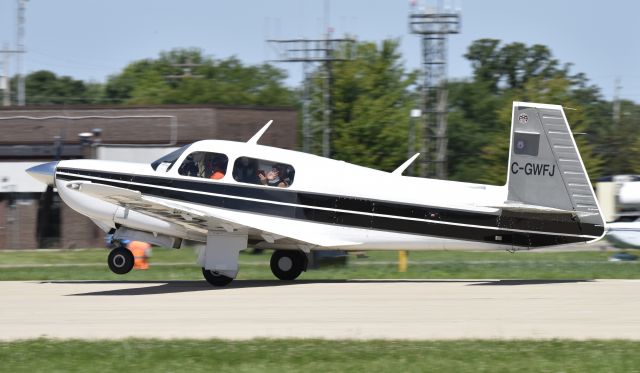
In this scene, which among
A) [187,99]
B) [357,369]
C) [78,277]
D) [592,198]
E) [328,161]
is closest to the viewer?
[357,369]

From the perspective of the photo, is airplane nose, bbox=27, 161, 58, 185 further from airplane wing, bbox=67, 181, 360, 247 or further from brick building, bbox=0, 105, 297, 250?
brick building, bbox=0, 105, 297, 250

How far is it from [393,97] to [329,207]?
5094 cm

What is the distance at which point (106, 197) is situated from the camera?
15680 millimetres

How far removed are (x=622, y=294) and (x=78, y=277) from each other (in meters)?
10.7

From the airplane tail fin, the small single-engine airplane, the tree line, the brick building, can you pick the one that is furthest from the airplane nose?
the tree line

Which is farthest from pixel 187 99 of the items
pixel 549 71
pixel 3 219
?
pixel 3 219

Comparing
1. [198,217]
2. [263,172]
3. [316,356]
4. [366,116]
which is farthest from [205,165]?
[366,116]

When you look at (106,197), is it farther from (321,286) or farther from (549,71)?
(549,71)

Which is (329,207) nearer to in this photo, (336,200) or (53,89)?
(336,200)

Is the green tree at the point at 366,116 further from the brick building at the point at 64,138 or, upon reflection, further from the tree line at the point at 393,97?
the brick building at the point at 64,138

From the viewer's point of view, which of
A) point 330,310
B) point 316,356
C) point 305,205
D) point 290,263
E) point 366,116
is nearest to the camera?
point 316,356

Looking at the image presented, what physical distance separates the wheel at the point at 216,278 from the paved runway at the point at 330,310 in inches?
5.9

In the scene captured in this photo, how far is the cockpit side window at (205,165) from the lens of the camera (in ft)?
55.2

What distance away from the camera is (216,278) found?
16.7 m
